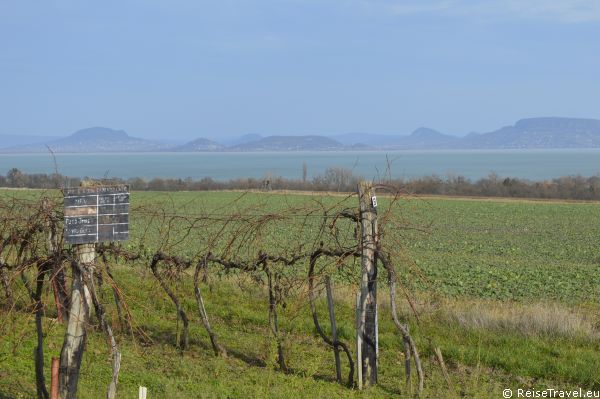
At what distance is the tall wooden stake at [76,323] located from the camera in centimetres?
741

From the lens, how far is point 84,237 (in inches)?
284

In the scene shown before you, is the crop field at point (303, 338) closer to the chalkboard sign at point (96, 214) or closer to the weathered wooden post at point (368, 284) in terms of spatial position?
the weathered wooden post at point (368, 284)

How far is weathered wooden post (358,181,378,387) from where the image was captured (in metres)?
8.95

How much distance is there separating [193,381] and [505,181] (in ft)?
243

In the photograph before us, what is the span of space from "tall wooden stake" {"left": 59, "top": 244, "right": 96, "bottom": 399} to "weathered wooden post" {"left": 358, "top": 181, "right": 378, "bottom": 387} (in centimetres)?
342

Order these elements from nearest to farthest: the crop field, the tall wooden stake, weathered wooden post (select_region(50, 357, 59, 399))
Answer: weathered wooden post (select_region(50, 357, 59, 399)) < the tall wooden stake < the crop field

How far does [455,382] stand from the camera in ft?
31.1

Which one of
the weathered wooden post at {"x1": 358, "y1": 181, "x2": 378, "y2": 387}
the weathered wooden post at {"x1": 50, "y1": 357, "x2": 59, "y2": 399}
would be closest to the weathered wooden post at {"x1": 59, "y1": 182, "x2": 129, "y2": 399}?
the weathered wooden post at {"x1": 50, "y1": 357, "x2": 59, "y2": 399}

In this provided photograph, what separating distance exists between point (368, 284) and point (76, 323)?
144 inches

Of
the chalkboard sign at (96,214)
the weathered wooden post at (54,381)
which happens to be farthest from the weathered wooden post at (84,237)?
the weathered wooden post at (54,381)

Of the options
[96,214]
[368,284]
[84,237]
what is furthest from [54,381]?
[368,284]

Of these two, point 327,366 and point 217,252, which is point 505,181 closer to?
point 217,252

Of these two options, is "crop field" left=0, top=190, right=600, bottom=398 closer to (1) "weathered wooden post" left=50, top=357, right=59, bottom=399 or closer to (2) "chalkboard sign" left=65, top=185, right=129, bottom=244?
(1) "weathered wooden post" left=50, top=357, right=59, bottom=399

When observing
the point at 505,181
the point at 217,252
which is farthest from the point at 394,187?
the point at 505,181
